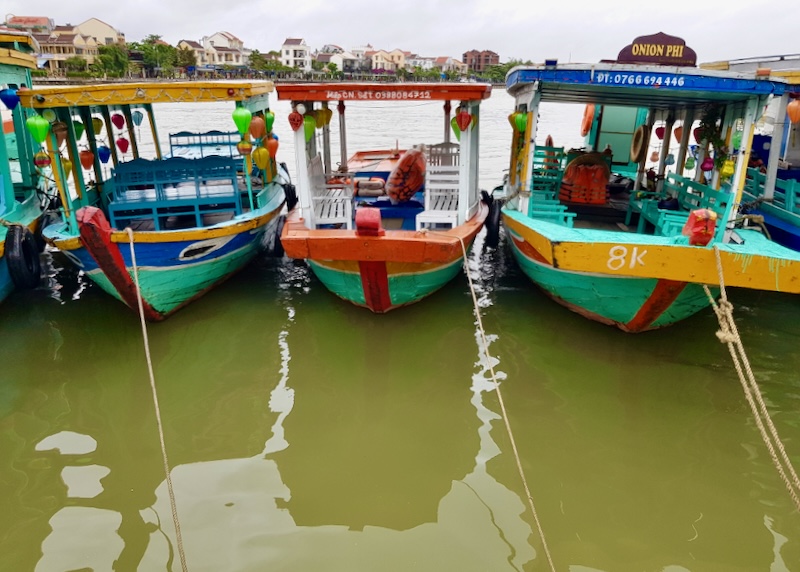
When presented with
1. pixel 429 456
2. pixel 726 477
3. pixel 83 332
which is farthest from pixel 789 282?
pixel 83 332

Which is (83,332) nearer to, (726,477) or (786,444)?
(726,477)

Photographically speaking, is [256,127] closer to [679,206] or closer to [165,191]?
[165,191]

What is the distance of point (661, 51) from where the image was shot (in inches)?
254

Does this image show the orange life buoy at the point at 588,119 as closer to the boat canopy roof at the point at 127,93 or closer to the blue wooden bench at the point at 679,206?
the blue wooden bench at the point at 679,206

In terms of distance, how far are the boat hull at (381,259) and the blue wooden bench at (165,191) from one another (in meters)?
1.30

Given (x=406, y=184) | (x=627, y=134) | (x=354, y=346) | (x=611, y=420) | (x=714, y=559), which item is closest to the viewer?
(x=714, y=559)

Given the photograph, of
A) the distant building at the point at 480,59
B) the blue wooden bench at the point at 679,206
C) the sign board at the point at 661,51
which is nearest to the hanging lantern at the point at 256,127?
the sign board at the point at 661,51

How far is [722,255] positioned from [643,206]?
2.20 metres

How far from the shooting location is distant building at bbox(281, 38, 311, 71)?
320 feet

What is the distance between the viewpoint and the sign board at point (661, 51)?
254 inches

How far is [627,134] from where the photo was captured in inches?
449

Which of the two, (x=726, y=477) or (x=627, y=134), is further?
(x=627, y=134)

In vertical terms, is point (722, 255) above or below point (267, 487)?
above

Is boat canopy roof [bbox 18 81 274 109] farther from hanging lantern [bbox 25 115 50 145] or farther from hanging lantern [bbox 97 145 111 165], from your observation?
hanging lantern [bbox 97 145 111 165]
